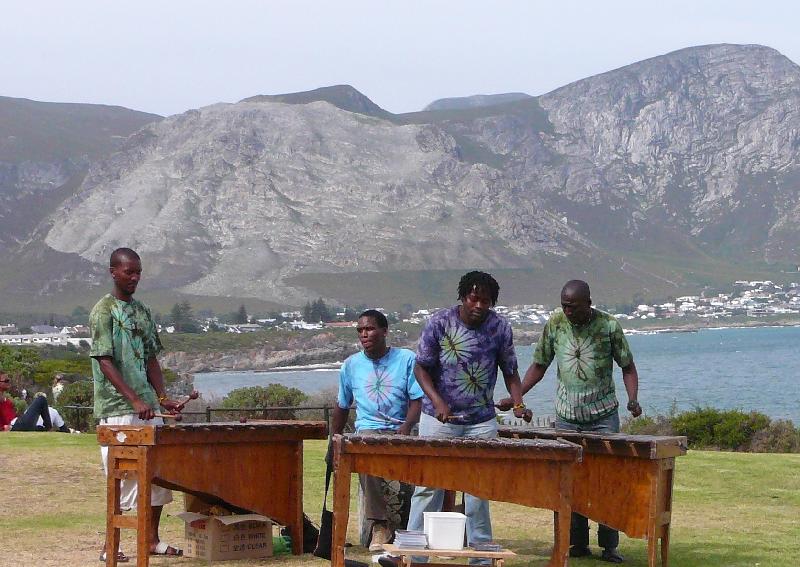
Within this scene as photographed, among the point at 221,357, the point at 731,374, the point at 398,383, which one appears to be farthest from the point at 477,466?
the point at 221,357

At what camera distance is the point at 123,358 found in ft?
32.3

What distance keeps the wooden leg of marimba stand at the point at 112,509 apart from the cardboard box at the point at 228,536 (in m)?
1.03

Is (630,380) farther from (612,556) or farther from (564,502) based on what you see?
(564,502)

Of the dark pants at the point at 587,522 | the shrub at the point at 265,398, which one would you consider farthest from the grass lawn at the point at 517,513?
the shrub at the point at 265,398

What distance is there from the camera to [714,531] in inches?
474

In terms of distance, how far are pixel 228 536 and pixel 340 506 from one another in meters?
1.86

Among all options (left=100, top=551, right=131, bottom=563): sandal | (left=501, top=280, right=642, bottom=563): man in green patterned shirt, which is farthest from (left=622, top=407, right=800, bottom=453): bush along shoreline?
(left=100, top=551, right=131, bottom=563): sandal

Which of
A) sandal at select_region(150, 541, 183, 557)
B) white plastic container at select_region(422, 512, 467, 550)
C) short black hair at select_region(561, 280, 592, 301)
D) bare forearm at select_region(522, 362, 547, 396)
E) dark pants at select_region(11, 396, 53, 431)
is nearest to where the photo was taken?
white plastic container at select_region(422, 512, 467, 550)

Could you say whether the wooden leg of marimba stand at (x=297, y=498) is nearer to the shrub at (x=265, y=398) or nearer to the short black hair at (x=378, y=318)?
the short black hair at (x=378, y=318)

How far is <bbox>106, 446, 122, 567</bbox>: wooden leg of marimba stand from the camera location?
9.34 metres

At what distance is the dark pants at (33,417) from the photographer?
21.9 metres

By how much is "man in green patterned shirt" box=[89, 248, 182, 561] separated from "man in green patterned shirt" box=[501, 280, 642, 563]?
2.81 m

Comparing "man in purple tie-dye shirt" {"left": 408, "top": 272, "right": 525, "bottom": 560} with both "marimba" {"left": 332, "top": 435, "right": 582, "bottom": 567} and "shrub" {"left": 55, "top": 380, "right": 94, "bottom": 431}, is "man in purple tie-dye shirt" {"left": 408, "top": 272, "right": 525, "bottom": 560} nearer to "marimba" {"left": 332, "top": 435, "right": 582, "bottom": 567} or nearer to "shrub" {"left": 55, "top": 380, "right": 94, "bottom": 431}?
"marimba" {"left": 332, "top": 435, "right": 582, "bottom": 567}

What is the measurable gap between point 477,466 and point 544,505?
492 millimetres
